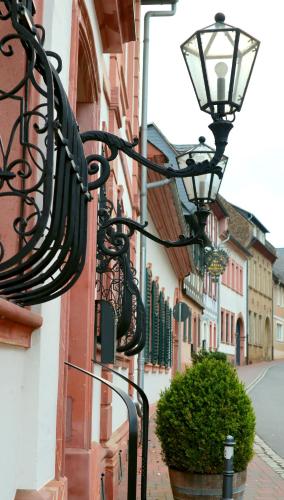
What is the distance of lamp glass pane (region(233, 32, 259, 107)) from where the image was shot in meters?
4.70

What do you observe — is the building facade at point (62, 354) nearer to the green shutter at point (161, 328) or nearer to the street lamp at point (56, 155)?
the street lamp at point (56, 155)

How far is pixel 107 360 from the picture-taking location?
20.6ft

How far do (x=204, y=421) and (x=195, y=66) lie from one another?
3898 millimetres

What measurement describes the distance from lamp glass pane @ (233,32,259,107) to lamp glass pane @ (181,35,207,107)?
177 millimetres

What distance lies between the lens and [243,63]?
4.72 meters

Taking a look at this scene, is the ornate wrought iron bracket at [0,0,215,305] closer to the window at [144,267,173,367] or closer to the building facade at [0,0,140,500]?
the building facade at [0,0,140,500]

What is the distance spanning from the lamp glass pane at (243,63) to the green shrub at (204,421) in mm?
3803

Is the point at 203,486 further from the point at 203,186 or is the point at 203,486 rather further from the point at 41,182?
the point at 41,182

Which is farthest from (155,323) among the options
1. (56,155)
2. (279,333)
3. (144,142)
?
(279,333)

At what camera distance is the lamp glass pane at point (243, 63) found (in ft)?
15.4

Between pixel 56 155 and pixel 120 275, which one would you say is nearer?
pixel 56 155

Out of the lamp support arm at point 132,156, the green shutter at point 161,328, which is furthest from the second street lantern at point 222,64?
the green shutter at point 161,328

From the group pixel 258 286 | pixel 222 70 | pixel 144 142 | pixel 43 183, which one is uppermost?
pixel 258 286

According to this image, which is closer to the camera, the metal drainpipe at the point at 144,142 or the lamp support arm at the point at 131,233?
the lamp support arm at the point at 131,233
